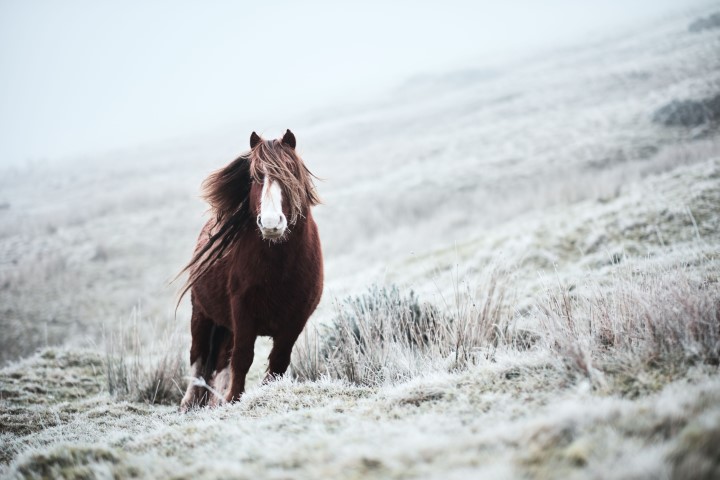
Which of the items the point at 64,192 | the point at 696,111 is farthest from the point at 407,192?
the point at 64,192

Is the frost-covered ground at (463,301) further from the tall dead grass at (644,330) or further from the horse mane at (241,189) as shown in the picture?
the horse mane at (241,189)

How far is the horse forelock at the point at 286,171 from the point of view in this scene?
3.43 m

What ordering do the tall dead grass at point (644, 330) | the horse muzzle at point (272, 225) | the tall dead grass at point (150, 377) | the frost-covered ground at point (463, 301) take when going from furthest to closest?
the tall dead grass at point (150, 377), the horse muzzle at point (272, 225), the tall dead grass at point (644, 330), the frost-covered ground at point (463, 301)

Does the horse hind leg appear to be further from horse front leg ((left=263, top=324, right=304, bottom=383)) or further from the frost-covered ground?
horse front leg ((left=263, top=324, right=304, bottom=383))

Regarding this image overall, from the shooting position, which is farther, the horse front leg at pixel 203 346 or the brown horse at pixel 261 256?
the horse front leg at pixel 203 346

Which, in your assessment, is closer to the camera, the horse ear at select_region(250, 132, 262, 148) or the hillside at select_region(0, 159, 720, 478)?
the hillside at select_region(0, 159, 720, 478)

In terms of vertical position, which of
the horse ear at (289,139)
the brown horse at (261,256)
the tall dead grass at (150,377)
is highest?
the horse ear at (289,139)

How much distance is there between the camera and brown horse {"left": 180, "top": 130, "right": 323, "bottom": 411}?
3523 millimetres

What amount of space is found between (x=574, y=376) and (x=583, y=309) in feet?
3.89

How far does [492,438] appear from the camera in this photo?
1803mm

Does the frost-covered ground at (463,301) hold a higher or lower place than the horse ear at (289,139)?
lower

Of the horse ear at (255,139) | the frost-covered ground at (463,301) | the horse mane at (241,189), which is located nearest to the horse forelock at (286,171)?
the horse mane at (241,189)

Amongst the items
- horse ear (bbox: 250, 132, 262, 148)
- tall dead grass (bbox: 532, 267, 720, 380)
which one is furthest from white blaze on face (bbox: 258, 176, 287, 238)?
tall dead grass (bbox: 532, 267, 720, 380)

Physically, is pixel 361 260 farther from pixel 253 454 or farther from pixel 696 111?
pixel 696 111
